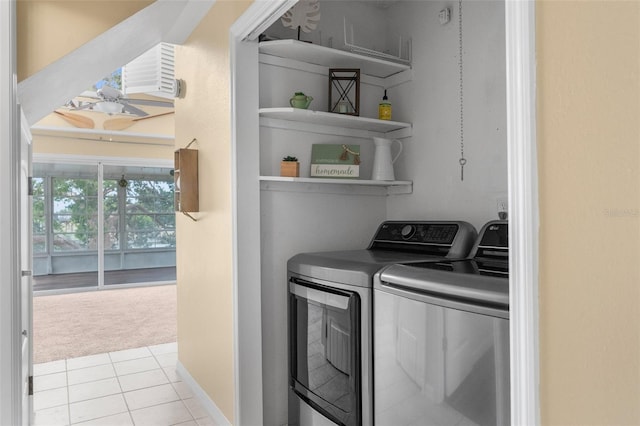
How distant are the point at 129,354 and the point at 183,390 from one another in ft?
3.39

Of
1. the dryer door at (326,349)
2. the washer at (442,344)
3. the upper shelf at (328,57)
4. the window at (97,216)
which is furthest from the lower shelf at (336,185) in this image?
the window at (97,216)

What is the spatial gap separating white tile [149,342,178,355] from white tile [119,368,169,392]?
0.47m

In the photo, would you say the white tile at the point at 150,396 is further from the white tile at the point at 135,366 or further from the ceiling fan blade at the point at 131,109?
the ceiling fan blade at the point at 131,109

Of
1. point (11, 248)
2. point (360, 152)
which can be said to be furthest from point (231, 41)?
point (11, 248)

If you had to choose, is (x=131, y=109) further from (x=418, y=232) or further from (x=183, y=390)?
(x=418, y=232)

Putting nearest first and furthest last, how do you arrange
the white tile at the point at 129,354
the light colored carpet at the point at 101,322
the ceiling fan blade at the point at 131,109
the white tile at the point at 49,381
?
A: the white tile at the point at 49,381
the white tile at the point at 129,354
the light colored carpet at the point at 101,322
the ceiling fan blade at the point at 131,109

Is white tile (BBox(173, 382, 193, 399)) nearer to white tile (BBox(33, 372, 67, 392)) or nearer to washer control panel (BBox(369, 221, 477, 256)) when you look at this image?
white tile (BBox(33, 372, 67, 392))

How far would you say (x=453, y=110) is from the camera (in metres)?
2.39

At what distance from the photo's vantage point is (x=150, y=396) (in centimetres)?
294

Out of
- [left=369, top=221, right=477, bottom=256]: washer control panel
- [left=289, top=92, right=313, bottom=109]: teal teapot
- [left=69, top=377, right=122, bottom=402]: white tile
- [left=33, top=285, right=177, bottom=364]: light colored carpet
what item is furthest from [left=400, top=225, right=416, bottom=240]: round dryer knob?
[left=33, top=285, right=177, bottom=364]: light colored carpet

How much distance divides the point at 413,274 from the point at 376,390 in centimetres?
54

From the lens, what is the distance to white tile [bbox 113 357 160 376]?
134 inches

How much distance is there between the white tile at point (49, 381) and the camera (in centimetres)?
308

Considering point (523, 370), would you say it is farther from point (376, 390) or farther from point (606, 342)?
point (376, 390)
